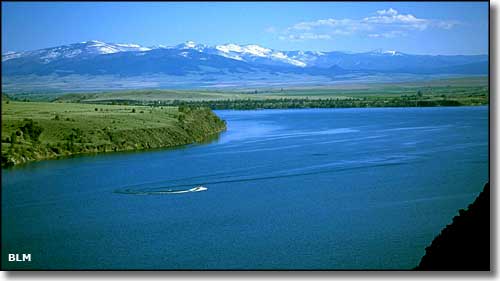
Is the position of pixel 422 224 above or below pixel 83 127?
below

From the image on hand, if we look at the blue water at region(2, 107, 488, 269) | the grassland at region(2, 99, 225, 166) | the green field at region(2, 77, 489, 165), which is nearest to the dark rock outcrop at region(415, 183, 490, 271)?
the blue water at region(2, 107, 488, 269)

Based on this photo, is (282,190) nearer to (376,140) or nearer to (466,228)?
(466,228)

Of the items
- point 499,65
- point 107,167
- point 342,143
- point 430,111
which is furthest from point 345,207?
→ point 430,111

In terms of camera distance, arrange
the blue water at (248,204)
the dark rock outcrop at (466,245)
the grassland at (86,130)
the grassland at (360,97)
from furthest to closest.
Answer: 1. the grassland at (360,97)
2. the grassland at (86,130)
3. the blue water at (248,204)
4. the dark rock outcrop at (466,245)

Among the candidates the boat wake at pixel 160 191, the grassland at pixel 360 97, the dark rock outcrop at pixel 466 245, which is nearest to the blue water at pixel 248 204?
the boat wake at pixel 160 191

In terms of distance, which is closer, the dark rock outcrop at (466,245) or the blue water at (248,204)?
the dark rock outcrop at (466,245)

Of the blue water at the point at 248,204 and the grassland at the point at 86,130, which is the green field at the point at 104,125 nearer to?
the grassland at the point at 86,130
